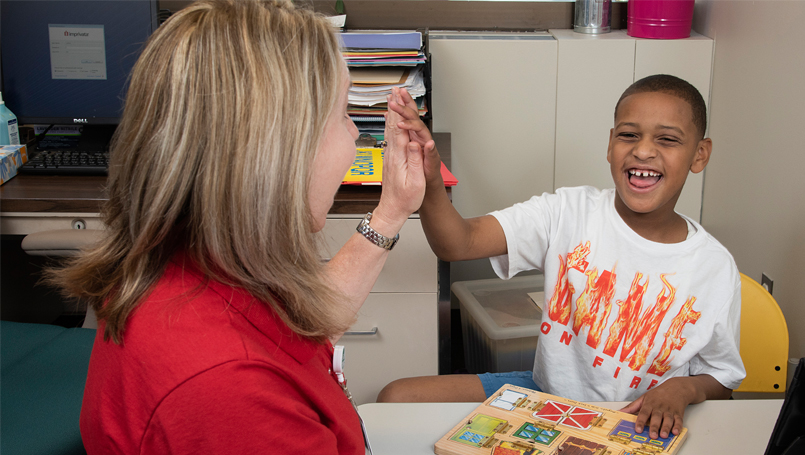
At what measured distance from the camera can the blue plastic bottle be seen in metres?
1.78

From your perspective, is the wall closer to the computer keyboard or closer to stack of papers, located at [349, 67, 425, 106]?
stack of papers, located at [349, 67, 425, 106]

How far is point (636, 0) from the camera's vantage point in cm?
209

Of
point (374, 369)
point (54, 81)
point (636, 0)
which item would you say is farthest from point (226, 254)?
point (636, 0)

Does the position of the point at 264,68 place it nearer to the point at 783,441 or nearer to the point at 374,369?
the point at 783,441

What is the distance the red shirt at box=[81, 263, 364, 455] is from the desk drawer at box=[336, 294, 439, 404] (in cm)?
91

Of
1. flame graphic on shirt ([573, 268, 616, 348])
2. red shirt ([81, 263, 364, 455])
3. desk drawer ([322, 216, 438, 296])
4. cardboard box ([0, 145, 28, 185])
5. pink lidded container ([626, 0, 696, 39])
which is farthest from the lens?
pink lidded container ([626, 0, 696, 39])

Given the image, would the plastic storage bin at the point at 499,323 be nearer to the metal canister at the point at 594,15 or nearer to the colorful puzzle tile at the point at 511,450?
the metal canister at the point at 594,15

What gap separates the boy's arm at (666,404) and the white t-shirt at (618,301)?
92 millimetres

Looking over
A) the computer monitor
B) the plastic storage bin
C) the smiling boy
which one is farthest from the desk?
the computer monitor

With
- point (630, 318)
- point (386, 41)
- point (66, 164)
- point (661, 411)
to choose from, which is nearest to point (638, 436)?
point (661, 411)

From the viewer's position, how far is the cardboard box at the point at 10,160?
5.33 ft

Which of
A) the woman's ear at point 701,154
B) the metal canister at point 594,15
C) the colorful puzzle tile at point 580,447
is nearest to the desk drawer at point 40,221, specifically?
the colorful puzzle tile at point 580,447

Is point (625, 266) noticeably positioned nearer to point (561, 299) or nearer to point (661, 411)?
point (561, 299)

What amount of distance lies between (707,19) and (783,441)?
1.87 m
